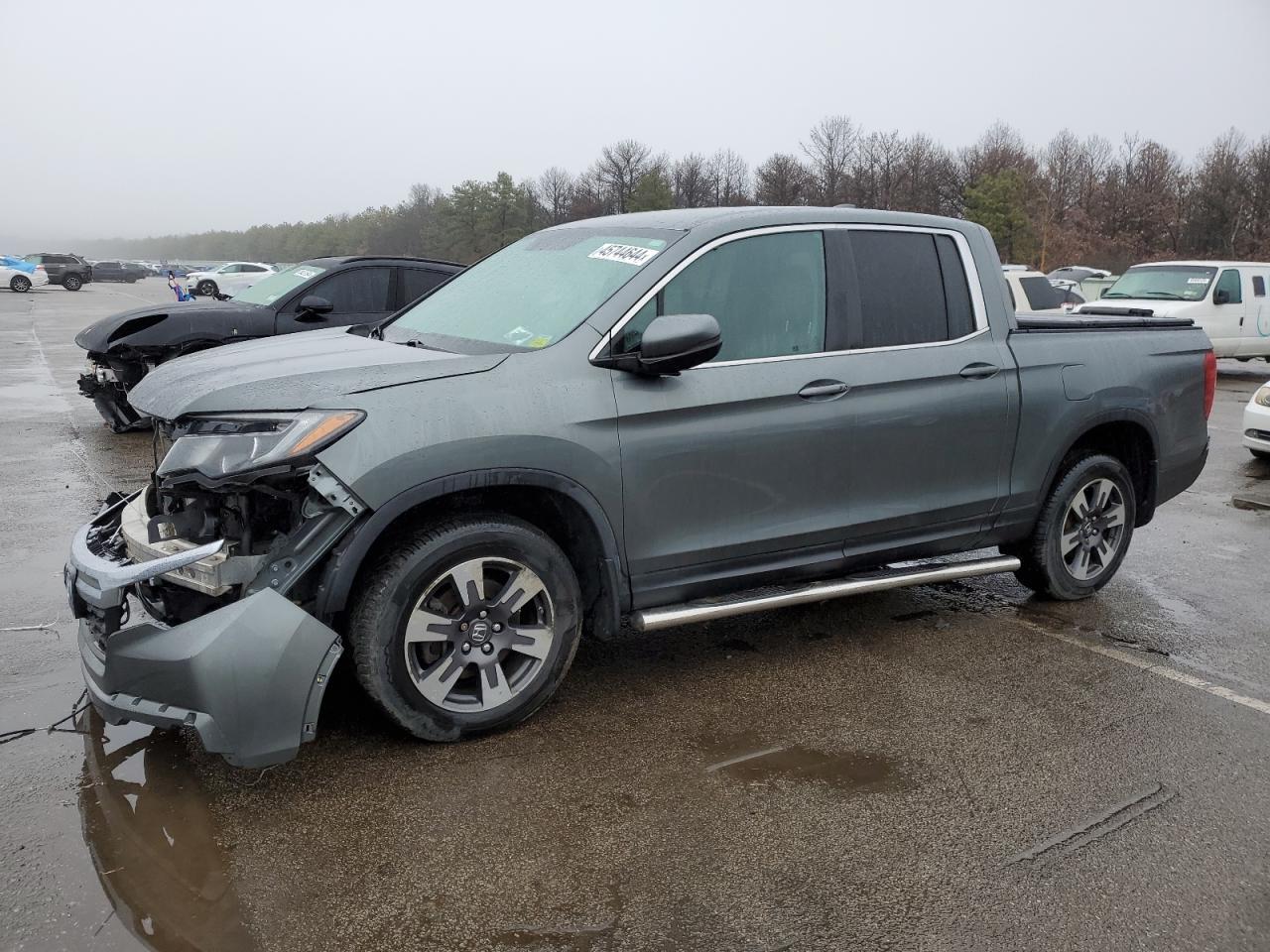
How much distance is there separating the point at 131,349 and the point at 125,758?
6810 millimetres

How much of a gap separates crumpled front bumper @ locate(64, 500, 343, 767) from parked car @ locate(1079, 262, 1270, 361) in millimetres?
16073

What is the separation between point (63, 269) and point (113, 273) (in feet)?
67.7

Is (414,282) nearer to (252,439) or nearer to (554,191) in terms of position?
(252,439)

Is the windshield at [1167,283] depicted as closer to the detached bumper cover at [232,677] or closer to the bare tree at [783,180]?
the detached bumper cover at [232,677]

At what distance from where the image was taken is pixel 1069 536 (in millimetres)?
5234

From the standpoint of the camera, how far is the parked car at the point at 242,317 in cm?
934

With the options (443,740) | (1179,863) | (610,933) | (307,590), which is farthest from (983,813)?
(307,590)

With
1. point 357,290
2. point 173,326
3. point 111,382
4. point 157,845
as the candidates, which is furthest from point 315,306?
point 157,845

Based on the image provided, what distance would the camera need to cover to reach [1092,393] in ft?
16.6

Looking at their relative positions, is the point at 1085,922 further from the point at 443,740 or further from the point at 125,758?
the point at 125,758

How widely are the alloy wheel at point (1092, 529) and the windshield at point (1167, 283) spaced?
1311 centimetres

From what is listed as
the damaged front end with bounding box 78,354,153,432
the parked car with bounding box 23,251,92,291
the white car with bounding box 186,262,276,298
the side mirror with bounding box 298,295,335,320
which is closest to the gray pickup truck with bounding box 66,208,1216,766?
the side mirror with bounding box 298,295,335,320

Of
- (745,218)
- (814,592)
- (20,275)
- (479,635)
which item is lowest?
(814,592)

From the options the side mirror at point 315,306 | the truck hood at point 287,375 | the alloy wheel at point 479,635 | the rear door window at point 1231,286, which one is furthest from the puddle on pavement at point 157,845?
the rear door window at point 1231,286
